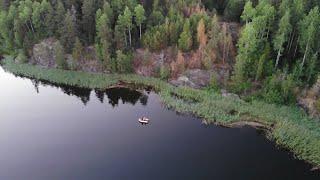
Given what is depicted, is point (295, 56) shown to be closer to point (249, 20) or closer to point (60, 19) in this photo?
point (249, 20)

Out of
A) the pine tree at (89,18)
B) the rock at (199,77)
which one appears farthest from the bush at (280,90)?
the pine tree at (89,18)

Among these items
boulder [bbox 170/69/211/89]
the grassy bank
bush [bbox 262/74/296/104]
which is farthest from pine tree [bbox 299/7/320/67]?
boulder [bbox 170/69/211/89]

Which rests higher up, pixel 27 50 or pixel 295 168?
pixel 27 50

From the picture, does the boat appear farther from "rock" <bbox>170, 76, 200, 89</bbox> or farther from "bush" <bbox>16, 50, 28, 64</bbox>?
"bush" <bbox>16, 50, 28, 64</bbox>

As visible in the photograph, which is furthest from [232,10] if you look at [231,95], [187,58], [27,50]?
[27,50]

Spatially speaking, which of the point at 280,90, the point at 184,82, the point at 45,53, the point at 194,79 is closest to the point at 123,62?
the point at 184,82

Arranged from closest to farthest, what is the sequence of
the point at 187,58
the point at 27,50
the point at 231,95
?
the point at 231,95
the point at 187,58
the point at 27,50
